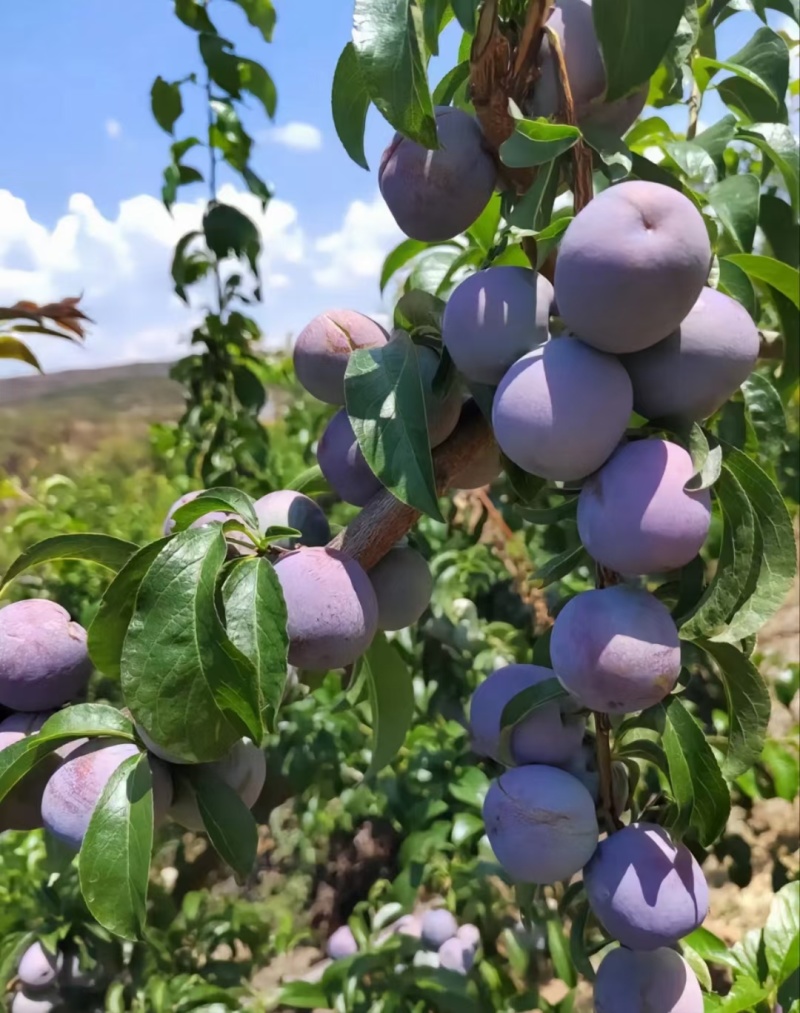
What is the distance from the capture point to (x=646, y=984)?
53cm

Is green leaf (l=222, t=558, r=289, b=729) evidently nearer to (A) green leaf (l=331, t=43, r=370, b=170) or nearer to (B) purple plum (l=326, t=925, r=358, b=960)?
(A) green leaf (l=331, t=43, r=370, b=170)

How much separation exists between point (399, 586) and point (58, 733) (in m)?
0.21

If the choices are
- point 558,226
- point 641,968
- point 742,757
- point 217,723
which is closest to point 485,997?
point 641,968

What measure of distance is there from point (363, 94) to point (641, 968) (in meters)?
0.58

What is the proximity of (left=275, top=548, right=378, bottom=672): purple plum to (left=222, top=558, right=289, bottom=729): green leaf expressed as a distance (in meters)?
0.02

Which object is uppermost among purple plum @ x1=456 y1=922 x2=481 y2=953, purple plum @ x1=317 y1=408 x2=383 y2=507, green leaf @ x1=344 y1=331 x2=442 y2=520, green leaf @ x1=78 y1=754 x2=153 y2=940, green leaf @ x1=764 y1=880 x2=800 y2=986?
green leaf @ x1=344 y1=331 x2=442 y2=520

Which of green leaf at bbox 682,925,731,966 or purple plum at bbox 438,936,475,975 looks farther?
purple plum at bbox 438,936,475,975

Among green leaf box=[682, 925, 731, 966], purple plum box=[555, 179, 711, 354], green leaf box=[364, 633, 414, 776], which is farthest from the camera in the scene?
green leaf box=[682, 925, 731, 966]

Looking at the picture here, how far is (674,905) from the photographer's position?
49 centimetres

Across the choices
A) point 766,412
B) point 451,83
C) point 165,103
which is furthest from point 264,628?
point 165,103

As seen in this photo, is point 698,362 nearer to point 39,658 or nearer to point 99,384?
point 39,658

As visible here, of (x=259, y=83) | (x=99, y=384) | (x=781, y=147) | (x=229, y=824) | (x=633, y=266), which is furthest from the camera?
(x=99, y=384)

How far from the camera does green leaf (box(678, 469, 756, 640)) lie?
435mm

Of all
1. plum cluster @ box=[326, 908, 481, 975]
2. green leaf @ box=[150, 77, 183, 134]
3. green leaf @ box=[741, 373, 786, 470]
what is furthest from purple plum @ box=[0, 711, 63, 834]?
green leaf @ box=[150, 77, 183, 134]
